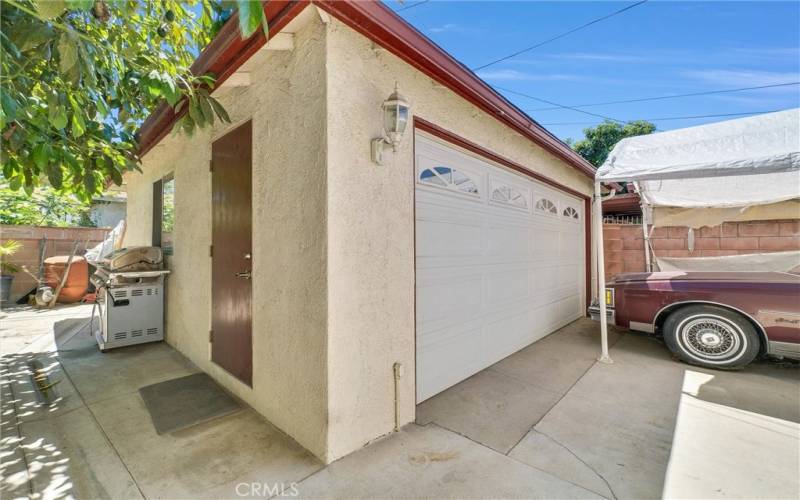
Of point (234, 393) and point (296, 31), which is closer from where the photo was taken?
point (296, 31)

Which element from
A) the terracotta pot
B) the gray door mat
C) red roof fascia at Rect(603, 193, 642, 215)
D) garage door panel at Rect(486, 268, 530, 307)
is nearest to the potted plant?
the terracotta pot

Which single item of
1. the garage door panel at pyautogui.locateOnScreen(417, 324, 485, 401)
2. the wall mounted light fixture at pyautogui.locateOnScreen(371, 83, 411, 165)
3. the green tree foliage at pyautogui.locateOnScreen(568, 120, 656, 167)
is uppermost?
the green tree foliage at pyautogui.locateOnScreen(568, 120, 656, 167)

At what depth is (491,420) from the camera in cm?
283

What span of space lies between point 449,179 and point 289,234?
5.85 feet

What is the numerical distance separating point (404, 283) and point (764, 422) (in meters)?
3.35

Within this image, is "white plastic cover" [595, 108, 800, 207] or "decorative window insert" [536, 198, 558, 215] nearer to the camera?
"white plastic cover" [595, 108, 800, 207]

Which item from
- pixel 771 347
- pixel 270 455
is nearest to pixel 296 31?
pixel 270 455

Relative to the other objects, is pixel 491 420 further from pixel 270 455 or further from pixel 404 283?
pixel 270 455

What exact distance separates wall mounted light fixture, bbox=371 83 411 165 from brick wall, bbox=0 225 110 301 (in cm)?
1197

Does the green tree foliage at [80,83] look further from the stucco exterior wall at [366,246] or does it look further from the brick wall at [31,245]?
the brick wall at [31,245]

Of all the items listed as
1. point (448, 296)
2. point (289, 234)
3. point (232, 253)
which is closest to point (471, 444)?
point (448, 296)

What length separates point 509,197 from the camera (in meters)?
4.49

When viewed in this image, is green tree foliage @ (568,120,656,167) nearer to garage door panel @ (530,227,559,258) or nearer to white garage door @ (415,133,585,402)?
garage door panel @ (530,227,559,258)

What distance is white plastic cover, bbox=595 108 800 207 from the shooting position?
3754mm
